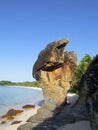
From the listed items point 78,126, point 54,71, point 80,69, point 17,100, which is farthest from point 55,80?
point 17,100

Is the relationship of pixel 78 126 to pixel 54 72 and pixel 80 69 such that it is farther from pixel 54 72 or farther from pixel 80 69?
pixel 80 69

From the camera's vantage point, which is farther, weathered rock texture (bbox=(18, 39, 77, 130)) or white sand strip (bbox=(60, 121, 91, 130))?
weathered rock texture (bbox=(18, 39, 77, 130))

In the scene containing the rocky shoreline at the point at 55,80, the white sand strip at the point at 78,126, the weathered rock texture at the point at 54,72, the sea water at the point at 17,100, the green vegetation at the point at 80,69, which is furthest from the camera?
the green vegetation at the point at 80,69

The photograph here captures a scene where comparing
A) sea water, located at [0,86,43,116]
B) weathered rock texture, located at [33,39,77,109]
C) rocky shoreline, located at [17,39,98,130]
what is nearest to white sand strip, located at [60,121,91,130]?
rocky shoreline, located at [17,39,98,130]

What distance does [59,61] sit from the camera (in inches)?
1149

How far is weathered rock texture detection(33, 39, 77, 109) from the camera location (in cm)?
2875

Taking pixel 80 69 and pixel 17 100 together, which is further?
pixel 17 100

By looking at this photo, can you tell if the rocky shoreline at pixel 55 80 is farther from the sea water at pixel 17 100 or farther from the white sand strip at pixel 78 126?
the sea water at pixel 17 100

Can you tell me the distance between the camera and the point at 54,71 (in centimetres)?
3011

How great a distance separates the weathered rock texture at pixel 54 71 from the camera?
28.8 meters

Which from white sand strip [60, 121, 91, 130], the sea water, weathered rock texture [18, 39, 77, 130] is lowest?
white sand strip [60, 121, 91, 130]

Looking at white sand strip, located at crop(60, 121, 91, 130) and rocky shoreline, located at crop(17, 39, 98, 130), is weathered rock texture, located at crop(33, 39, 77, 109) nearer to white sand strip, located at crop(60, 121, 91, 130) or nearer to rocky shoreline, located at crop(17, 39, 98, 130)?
rocky shoreline, located at crop(17, 39, 98, 130)

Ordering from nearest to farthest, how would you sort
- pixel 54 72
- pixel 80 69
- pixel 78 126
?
pixel 78 126 → pixel 54 72 → pixel 80 69

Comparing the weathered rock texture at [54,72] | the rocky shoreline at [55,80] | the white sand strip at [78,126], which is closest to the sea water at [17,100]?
the weathered rock texture at [54,72]
